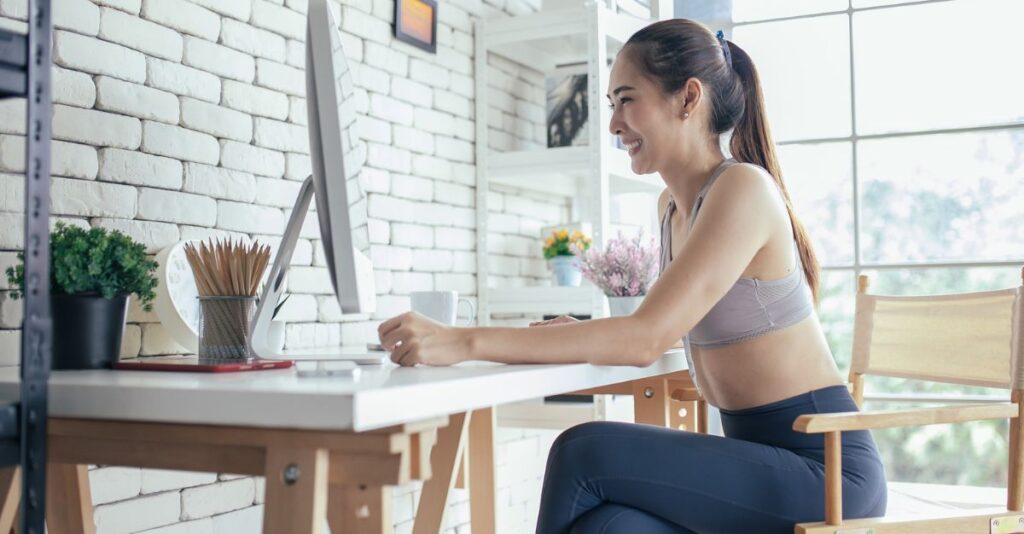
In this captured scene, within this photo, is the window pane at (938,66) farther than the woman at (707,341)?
Yes

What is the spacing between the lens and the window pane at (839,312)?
3293 mm

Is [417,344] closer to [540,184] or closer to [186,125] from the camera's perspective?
[186,125]

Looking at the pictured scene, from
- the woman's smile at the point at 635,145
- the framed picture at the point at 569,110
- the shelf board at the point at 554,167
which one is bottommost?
the woman's smile at the point at 635,145

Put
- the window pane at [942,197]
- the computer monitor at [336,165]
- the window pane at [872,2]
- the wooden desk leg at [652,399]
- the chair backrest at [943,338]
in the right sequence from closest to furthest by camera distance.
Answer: the computer monitor at [336,165]
the chair backrest at [943,338]
the wooden desk leg at [652,399]
the window pane at [942,197]
the window pane at [872,2]

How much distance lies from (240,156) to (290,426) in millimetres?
1325

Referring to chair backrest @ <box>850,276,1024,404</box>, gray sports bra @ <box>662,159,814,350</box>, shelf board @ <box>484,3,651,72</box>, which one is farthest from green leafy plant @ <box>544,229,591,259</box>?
gray sports bra @ <box>662,159,814,350</box>

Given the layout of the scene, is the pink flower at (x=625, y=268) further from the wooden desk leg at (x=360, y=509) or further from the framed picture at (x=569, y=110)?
the wooden desk leg at (x=360, y=509)

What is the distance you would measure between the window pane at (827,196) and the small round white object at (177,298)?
2.13 m

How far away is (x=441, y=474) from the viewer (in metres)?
2.09

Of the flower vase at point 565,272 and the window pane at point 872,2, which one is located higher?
the window pane at point 872,2

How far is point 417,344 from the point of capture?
1.38 meters

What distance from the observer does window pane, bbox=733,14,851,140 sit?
3355 millimetres

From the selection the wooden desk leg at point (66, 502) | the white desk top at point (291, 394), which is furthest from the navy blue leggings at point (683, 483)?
the wooden desk leg at point (66, 502)

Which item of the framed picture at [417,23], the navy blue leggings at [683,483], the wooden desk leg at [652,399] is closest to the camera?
the navy blue leggings at [683,483]
